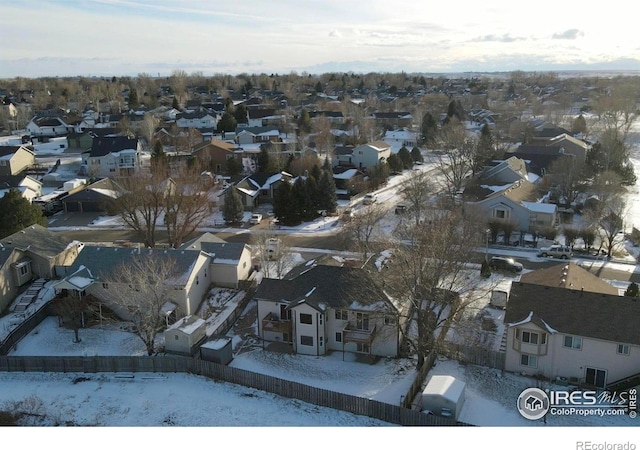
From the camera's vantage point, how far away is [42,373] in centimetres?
2291

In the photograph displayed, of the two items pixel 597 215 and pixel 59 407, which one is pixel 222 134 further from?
pixel 59 407

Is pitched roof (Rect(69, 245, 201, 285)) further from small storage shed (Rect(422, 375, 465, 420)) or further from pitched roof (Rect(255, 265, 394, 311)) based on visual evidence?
small storage shed (Rect(422, 375, 465, 420))

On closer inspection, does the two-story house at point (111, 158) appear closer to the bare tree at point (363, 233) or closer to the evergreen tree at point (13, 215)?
the evergreen tree at point (13, 215)

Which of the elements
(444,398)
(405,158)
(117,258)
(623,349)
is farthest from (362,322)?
(405,158)

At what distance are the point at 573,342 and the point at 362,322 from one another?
871 cm

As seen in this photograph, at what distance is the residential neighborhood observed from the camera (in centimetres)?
2148

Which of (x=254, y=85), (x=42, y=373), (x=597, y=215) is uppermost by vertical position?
(x=254, y=85)

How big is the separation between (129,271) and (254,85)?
6084 inches

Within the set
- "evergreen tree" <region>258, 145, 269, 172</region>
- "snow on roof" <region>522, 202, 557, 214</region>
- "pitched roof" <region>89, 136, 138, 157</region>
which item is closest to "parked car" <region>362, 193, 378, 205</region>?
"evergreen tree" <region>258, 145, 269, 172</region>

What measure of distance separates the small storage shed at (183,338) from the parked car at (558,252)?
78.1ft

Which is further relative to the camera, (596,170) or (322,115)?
(322,115)

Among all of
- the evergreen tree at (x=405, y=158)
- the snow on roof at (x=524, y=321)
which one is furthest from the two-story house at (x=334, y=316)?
the evergreen tree at (x=405, y=158)

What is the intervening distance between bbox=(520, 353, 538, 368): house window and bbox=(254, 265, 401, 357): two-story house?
523cm

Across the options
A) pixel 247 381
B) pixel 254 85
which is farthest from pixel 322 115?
pixel 254 85
